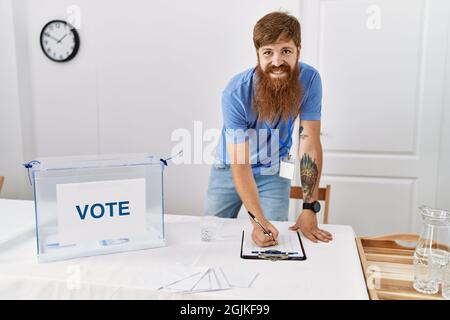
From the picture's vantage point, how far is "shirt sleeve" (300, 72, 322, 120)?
1.82 metres

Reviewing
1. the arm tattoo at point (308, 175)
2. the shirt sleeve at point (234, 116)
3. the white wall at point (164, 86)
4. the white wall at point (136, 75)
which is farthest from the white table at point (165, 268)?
the white wall at point (136, 75)

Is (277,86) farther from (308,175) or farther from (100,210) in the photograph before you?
(100,210)

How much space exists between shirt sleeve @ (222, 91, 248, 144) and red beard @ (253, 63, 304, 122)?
0.07 m

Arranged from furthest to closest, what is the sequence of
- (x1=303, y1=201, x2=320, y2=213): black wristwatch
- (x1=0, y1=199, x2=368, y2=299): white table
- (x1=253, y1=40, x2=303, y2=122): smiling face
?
(x1=253, y1=40, x2=303, y2=122): smiling face, (x1=303, y1=201, x2=320, y2=213): black wristwatch, (x1=0, y1=199, x2=368, y2=299): white table

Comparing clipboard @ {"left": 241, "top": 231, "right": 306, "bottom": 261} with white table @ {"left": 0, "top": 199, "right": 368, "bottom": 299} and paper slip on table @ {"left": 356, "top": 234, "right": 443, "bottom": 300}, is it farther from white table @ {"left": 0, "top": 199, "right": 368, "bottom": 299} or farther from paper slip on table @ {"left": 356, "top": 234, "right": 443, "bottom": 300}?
paper slip on table @ {"left": 356, "top": 234, "right": 443, "bottom": 300}

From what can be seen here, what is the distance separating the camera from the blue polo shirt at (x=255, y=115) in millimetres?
1792

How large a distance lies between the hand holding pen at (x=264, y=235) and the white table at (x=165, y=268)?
71mm

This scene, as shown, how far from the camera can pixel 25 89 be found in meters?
3.17

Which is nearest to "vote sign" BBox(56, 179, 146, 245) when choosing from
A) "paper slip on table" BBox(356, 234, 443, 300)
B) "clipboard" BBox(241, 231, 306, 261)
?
"clipboard" BBox(241, 231, 306, 261)

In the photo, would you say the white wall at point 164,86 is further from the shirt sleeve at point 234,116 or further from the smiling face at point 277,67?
the shirt sleeve at point 234,116

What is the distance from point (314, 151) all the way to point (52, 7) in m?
2.32

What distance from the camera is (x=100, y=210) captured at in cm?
129

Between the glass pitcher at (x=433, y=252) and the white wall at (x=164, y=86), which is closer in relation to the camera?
the glass pitcher at (x=433, y=252)
